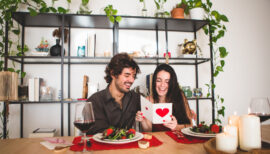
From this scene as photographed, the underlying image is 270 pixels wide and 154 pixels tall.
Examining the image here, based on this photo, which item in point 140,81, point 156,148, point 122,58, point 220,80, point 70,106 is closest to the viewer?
point 156,148

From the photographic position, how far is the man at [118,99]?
5.84 ft

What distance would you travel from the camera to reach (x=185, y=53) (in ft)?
8.29

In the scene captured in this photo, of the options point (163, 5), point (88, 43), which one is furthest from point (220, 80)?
point (88, 43)

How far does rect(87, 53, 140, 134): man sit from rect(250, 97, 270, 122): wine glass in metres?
1.20

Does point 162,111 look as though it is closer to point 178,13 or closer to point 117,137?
point 117,137

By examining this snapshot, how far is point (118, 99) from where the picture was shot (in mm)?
1938

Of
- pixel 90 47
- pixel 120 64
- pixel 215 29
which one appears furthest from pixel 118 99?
pixel 215 29

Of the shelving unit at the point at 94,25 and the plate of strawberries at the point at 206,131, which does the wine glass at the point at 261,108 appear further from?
the shelving unit at the point at 94,25

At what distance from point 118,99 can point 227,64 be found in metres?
2.07

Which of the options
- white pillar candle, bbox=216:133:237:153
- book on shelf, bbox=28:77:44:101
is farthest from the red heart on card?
book on shelf, bbox=28:77:44:101

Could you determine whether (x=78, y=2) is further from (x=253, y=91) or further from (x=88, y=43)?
(x=253, y=91)

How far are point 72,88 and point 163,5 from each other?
6.37ft

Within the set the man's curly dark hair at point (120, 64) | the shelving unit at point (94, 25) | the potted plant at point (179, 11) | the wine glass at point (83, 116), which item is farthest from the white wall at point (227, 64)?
the wine glass at point (83, 116)

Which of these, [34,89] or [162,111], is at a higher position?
[34,89]
